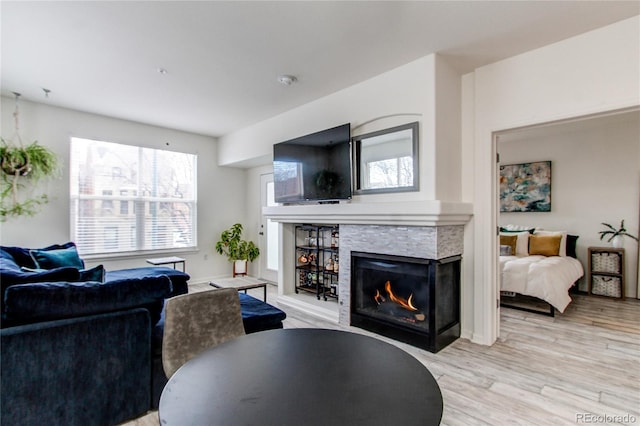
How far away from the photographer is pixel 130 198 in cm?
491

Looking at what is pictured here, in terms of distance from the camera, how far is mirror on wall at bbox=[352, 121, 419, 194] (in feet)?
9.80

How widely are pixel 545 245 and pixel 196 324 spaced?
516 cm

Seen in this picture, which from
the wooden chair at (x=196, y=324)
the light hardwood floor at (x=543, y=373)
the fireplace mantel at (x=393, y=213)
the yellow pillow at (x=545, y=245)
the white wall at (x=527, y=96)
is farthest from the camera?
the yellow pillow at (x=545, y=245)

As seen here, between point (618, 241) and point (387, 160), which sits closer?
point (387, 160)

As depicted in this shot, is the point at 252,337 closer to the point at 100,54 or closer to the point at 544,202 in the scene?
the point at 100,54

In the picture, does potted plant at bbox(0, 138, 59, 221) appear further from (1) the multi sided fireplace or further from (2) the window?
(1) the multi sided fireplace

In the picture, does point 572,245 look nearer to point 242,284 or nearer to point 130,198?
point 242,284

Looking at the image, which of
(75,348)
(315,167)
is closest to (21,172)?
(75,348)

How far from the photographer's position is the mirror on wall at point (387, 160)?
9.80ft

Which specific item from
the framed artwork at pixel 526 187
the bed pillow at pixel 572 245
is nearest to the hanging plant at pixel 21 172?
the framed artwork at pixel 526 187

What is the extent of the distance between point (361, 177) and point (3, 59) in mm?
3768

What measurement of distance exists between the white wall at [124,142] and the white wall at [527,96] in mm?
4534

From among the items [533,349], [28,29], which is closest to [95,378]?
[28,29]

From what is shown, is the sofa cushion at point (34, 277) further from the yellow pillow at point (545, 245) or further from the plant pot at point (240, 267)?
the yellow pillow at point (545, 245)
